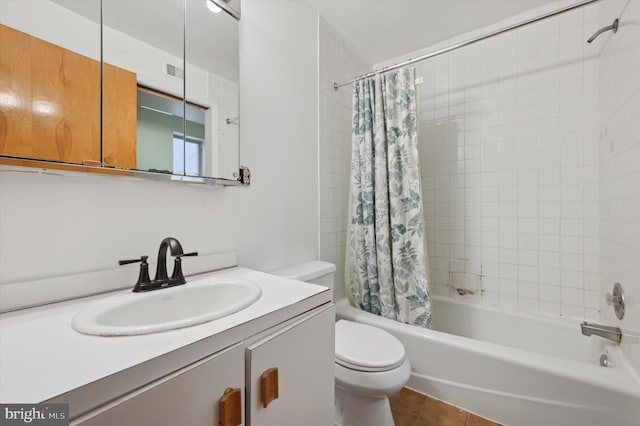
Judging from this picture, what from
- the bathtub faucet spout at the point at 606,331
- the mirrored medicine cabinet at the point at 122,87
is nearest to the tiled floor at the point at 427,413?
the bathtub faucet spout at the point at 606,331

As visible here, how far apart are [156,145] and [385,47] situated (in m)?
1.90

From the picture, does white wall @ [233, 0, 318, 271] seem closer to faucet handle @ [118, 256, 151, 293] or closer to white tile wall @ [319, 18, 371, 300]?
white tile wall @ [319, 18, 371, 300]

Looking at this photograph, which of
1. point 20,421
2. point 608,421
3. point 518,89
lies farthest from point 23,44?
point 518,89

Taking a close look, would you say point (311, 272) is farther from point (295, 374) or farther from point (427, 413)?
point (427, 413)

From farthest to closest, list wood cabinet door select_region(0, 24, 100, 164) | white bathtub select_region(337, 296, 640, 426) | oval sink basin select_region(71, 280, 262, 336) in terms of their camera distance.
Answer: white bathtub select_region(337, 296, 640, 426)
wood cabinet door select_region(0, 24, 100, 164)
oval sink basin select_region(71, 280, 262, 336)

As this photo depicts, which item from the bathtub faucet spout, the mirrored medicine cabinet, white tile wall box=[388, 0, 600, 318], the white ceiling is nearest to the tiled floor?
the bathtub faucet spout

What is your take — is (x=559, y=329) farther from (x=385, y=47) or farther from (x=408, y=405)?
(x=385, y=47)

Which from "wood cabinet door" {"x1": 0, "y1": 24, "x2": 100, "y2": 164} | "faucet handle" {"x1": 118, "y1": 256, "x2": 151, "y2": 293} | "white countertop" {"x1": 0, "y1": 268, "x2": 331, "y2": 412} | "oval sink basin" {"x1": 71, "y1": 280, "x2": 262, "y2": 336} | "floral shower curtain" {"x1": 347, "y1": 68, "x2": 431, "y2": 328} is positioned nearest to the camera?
"white countertop" {"x1": 0, "y1": 268, "x2": 331, "y2": 412}

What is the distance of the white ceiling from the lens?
5.24ft

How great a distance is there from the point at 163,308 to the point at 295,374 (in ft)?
1.49

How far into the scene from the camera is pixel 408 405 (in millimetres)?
1359

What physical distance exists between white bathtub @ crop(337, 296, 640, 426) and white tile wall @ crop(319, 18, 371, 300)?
46cm

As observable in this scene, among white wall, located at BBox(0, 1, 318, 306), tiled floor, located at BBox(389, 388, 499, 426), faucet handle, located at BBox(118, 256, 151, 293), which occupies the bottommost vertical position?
tiled floor, located at BBox(389, 388, 499, 426)

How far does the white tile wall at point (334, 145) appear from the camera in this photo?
1759 mm
